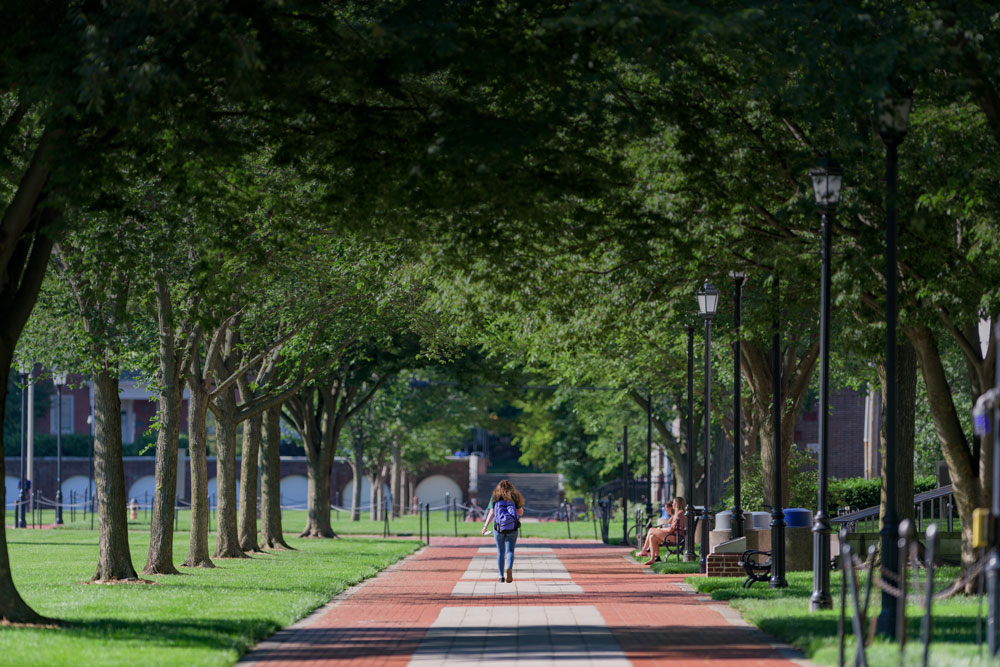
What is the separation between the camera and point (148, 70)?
39.7ft

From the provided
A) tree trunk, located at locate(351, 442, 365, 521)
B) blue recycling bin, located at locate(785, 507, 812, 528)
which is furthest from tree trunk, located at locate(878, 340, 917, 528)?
tree trunk, located at locate(351, 442, 365, 521)

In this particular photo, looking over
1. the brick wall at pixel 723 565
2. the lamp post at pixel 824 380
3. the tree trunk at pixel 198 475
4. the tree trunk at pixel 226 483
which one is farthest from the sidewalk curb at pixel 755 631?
the tree trunk at pixel 226 483

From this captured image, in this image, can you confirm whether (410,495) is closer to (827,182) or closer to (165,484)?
(165,484)

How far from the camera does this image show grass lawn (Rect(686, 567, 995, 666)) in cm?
1106

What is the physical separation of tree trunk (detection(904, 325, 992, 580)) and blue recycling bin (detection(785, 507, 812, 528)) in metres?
Answer: 4.33

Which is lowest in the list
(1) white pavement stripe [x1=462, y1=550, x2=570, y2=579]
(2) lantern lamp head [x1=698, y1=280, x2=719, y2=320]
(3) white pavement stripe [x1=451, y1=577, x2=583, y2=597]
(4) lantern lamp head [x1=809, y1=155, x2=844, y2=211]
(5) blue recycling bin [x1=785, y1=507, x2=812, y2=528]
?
(1) white pavement stripe [x1=462, y1=550, x2=570, y2=579]

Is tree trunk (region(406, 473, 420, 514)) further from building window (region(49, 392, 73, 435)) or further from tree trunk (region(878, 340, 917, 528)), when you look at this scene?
tree trunk (region(878, 340, 917, 528))

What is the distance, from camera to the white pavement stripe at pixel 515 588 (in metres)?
20.3

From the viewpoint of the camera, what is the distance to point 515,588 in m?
21.2

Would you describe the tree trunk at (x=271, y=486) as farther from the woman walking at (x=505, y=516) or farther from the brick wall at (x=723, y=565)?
the brick wall at (x=723, y=565)

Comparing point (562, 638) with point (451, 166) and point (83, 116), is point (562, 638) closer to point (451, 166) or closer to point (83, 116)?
point (451, 166)

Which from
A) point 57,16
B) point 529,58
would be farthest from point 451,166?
point 57,16

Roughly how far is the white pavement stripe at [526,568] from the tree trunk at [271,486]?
206 inches

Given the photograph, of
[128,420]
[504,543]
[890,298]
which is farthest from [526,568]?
[128,420]
